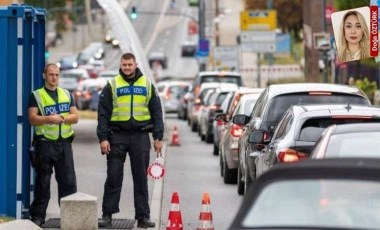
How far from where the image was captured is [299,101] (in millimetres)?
18922

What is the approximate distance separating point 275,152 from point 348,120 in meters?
0.96

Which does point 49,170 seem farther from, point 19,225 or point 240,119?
point 240,119

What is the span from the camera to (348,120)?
15078 millimetres

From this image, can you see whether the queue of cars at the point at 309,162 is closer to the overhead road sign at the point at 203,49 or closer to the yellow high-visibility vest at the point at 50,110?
the yellow high-visibility vest at the point at 50,110

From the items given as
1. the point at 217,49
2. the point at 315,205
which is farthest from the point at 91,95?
the point at 315,205

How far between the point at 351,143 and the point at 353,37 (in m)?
11.4

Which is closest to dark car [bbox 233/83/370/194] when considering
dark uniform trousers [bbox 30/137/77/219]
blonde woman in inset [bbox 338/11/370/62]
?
dark uniform trousers [bbox 30/137/77/219]

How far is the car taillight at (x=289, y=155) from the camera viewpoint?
15.2 metres

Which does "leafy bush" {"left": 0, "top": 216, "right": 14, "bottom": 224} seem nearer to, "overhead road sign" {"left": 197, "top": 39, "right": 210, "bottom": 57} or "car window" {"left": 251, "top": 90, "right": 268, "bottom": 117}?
"car window" {"left": 251, "top": 90, "right": 268, "bottom": 117}

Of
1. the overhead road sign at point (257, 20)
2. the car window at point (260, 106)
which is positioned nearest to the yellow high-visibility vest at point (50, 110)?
the car window at point (260, 106)

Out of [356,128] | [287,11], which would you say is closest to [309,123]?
[356,128]

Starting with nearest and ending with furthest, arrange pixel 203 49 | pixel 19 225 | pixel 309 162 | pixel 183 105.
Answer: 1. pixel 309 162
2. pixel 19 225
3. pixel 183 105
4. pixel 203 49

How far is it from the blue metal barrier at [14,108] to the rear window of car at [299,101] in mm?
4225

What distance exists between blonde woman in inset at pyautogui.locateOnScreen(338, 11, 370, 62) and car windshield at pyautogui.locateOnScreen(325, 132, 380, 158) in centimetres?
1110
